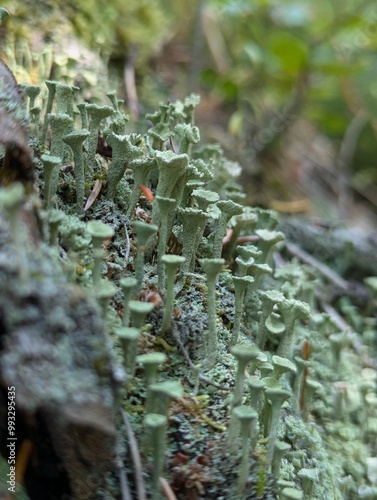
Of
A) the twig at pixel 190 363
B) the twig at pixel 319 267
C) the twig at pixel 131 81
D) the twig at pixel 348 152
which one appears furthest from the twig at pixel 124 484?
the twig at pixel 348 152

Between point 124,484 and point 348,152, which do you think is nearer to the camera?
point 124,484

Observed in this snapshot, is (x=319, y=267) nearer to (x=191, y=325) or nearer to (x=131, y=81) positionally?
(x=191, y=325)

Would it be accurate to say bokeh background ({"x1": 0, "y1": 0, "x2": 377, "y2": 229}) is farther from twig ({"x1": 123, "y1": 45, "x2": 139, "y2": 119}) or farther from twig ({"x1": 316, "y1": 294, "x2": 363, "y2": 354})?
twig ({"x1": 316, "y1": 294, "x2": 363, "y2": 354})

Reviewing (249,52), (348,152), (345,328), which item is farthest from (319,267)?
(348,152)

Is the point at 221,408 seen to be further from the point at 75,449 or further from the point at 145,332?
the point at 75,449

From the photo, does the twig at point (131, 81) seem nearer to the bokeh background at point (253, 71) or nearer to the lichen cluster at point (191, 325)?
the bokeh background at point (253, 71)

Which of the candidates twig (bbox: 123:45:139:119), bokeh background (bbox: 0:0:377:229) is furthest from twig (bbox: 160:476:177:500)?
twig (bbox: 123:45:139:119)
